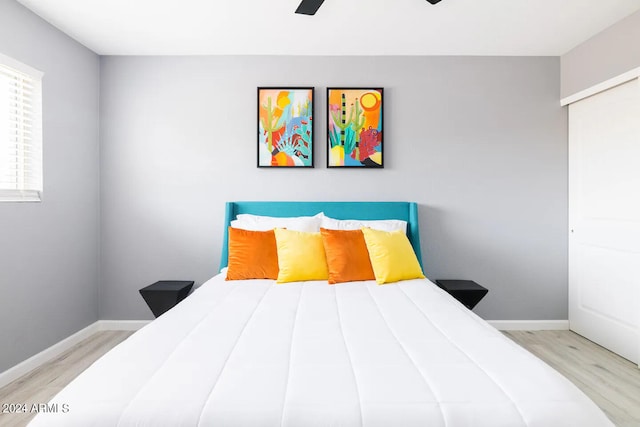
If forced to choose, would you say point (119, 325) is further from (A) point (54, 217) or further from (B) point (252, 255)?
(B) point (252, 255)

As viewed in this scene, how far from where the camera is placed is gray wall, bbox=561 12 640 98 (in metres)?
2.62

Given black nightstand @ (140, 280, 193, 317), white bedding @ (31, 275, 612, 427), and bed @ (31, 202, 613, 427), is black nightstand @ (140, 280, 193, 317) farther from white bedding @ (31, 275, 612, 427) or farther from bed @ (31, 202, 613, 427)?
white bedding @ (31, 275, 612, 427)

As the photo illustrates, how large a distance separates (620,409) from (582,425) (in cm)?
152

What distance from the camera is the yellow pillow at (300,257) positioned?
2562 millimetres

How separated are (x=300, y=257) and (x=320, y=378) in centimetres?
144

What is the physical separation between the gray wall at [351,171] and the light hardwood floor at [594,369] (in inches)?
15.8

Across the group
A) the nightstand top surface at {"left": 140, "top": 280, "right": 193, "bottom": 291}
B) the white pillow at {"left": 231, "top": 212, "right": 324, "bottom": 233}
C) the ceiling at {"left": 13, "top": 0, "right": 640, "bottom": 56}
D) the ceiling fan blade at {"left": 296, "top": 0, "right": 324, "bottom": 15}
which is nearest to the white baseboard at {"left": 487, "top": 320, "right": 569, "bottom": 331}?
the white pillow at {"left": 231, "top": 212, "right": 324, "bottom": 233}

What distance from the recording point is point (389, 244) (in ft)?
8.58

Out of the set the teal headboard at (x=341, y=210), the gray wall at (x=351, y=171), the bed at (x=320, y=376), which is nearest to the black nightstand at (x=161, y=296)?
the gray wall at (x=351, y=171)

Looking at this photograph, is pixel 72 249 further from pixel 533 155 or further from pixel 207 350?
pixel 533 155

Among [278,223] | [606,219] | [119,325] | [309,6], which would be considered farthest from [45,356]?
[606,219]

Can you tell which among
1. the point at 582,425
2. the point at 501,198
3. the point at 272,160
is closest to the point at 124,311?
the point at 272,160

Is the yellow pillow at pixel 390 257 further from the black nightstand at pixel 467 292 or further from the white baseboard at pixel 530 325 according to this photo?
the white baseboard at pixel 530 325

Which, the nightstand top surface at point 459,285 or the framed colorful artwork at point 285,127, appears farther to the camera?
the framed colorful artwork at point 285,127
